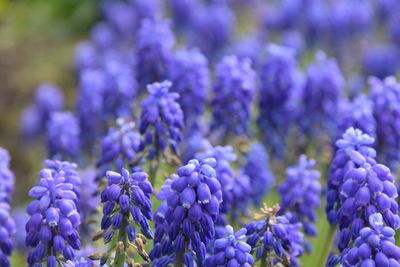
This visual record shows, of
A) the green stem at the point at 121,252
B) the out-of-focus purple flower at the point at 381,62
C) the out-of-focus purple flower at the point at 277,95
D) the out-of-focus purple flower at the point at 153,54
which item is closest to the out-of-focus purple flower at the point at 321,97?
the out-of-focus purple flower at the point at 277,95

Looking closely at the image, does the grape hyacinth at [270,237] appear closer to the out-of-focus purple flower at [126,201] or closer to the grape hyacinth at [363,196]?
the grape hyacinth at [363,196]

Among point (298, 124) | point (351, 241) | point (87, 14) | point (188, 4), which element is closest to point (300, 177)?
point (351, 241)

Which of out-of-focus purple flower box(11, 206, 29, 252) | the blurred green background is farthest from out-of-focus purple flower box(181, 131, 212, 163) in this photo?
the blurred green background

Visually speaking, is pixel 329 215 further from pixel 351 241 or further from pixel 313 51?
pixel 313 51

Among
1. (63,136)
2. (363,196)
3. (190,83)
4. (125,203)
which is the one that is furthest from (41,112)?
(363,196)

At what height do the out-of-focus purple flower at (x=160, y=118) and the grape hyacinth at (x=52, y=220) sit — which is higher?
the out-of-focus purple flower at (x=160, y=118)

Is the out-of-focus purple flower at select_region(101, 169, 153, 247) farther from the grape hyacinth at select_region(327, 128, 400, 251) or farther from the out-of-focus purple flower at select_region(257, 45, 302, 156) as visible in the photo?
the out-of-focus purple flower at select_region(257, 45, 302, 156)
